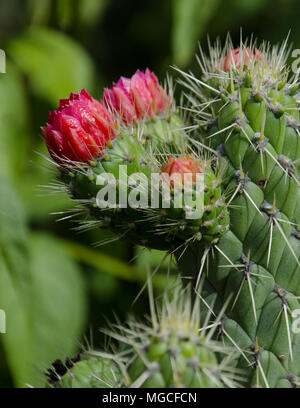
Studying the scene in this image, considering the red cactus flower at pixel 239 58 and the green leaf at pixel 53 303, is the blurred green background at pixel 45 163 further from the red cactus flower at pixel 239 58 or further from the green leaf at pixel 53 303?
the red cactus flower at pixel 239 58

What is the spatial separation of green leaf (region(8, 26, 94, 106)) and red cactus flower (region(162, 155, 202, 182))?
1094 mm

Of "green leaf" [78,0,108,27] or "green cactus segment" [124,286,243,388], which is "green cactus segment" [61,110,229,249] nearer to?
"green cactus segment" [124,286,243,388]

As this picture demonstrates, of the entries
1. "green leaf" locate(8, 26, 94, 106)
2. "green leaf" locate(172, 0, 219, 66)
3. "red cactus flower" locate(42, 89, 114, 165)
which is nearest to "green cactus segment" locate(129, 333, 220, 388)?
"red cactus flower" locate(42, 89, 114, 165)

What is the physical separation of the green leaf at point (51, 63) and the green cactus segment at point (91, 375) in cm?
118

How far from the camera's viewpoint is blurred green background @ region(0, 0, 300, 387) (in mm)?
1995

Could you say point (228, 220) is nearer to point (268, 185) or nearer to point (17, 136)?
point (268, 185)

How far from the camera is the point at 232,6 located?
2.76 m

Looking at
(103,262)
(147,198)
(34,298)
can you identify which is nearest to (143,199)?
(147,198)

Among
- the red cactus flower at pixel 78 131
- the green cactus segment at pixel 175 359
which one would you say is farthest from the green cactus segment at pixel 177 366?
the red cactus flower at pixel 78 131

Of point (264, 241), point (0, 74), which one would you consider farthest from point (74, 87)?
point (264, 241)

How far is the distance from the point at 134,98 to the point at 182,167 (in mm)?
261

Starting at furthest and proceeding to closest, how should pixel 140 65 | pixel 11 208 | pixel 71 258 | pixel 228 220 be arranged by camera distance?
pixel 140 65 → pixel 71 258 → pixel 11 208 → pixel 228 220

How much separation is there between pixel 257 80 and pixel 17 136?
108 cm

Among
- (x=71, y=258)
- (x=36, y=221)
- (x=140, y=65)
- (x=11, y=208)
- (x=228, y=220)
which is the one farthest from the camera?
(x=140, y=65)
